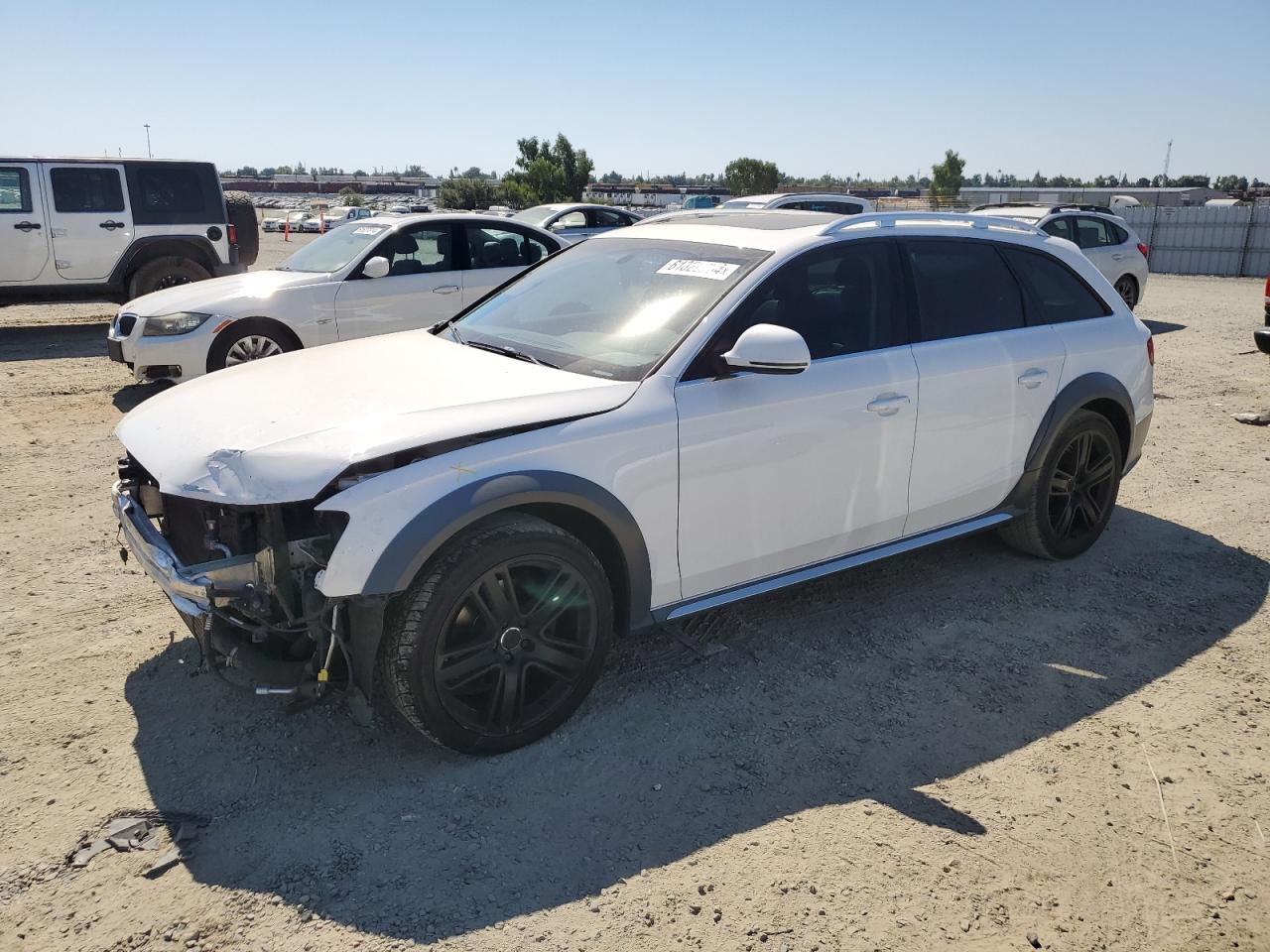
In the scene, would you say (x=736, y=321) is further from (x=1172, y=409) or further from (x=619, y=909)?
(x=1172, y=409)

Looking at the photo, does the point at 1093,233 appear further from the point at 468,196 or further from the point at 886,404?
the point at 468,196

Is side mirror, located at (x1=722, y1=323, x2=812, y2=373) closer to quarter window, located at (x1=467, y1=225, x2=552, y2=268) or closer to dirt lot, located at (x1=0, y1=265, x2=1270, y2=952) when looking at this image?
dirt lot, located at (x1=0, y1=265, x2=1270, y2=952)

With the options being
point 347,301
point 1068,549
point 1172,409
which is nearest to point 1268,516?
point 1068,549

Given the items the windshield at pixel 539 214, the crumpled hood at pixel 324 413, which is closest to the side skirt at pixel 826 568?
the crumpled hood at pixel 324 413

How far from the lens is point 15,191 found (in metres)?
11.1

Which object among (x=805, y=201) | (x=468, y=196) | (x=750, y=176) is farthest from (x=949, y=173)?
(x=805, y=201)

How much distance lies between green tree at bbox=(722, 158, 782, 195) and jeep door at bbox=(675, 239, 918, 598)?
70.5m

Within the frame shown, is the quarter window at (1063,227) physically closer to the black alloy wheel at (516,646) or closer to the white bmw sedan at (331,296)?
the white bmw sedan at (331,296)

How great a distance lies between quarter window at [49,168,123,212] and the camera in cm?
1119

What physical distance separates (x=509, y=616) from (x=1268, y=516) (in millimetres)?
4989

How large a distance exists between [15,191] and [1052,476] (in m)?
11.8

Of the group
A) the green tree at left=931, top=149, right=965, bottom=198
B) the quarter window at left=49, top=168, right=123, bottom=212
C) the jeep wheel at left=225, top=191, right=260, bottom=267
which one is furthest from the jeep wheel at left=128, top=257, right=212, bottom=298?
the green tree at left=931, top=149, right=965, bottom=198

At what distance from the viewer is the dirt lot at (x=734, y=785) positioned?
2578mm

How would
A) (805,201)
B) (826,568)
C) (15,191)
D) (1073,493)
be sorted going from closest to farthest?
1. (826,568)
2. (1073,493)
3. (15,191)
4. (805,201)
